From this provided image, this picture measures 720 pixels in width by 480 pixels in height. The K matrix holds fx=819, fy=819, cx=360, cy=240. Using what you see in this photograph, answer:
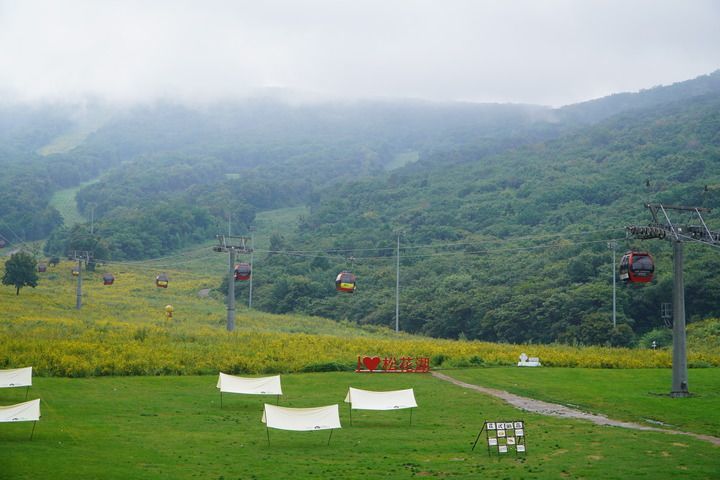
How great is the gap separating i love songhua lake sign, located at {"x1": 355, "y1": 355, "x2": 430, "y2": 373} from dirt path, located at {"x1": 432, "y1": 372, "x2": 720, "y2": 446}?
17.5 ft

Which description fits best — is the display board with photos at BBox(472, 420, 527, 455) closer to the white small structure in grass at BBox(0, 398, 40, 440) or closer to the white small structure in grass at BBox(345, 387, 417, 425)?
the white small structure in grass at BBox(345, 387, 417, 425)

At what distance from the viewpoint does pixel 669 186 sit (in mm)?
137750

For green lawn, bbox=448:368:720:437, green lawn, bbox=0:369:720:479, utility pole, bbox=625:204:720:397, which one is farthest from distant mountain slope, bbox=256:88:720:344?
green lawn, bbox=0:369:720:479

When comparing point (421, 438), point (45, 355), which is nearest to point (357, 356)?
point (45, 355)

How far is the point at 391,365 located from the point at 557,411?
15923 mm

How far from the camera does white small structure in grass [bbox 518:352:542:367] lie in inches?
2191

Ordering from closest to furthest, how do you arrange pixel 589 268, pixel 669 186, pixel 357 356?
pixel 357 356 → pixel 589 268 → pixel 669 186

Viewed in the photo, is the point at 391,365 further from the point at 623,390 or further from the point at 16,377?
the point at 16,377

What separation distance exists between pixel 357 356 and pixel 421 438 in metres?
24.6

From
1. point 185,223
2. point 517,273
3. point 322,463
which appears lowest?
point 322,463

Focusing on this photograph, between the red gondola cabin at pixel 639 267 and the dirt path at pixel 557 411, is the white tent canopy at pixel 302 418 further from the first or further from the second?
the red gondola cabin at pixel 639 267

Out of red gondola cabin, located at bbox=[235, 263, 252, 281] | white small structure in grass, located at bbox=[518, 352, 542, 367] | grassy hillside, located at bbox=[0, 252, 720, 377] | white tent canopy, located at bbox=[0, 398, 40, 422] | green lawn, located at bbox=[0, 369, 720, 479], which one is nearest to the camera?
green lawn, located at bbox=[0, 369, 720, 479]

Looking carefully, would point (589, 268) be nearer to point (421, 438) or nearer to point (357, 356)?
point (357, 356)

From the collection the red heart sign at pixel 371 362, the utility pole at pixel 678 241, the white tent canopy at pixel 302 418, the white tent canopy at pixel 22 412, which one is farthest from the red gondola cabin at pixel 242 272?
the white tent canopy at pixel 22 412
